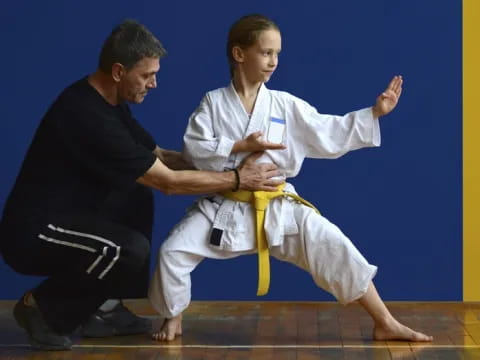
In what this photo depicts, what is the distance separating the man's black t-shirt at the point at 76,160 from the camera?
306cm

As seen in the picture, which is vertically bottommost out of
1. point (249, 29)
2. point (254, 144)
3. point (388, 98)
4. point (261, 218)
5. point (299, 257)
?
point (299, 257)

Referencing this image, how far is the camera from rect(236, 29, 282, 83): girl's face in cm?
327

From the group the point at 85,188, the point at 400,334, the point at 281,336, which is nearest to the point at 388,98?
the point at 400,334

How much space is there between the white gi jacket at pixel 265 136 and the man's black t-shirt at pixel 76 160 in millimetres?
237

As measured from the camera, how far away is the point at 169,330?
3254 mm

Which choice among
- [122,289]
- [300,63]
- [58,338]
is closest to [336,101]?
[300,63]

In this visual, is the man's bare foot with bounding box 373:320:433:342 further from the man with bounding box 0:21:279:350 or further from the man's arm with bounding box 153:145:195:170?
the man's arm with bounding box 153:145:195:170

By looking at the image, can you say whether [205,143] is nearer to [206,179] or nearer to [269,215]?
[206,179]

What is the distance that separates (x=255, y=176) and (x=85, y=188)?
0.54 meters

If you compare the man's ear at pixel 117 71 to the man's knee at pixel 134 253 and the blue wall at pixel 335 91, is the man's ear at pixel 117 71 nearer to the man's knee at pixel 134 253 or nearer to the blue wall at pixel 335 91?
the man's knee at pixel 134 253

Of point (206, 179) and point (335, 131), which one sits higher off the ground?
point (335, 131)

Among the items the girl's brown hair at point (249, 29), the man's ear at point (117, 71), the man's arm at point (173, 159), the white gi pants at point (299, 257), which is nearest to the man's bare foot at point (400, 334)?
the white gi pants at point (299, 257)

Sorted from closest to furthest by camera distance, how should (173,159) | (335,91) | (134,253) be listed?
(134,253)
(173,159)
(335,91)

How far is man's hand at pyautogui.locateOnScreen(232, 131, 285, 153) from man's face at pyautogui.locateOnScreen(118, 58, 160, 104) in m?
0.34
